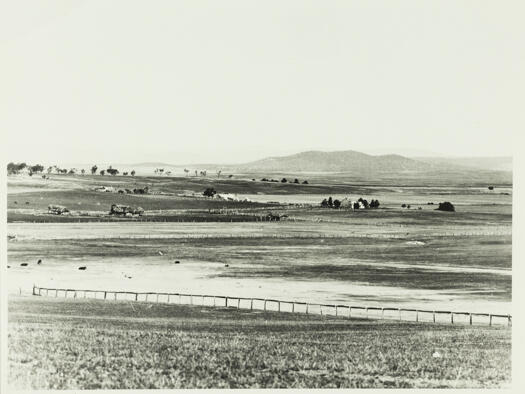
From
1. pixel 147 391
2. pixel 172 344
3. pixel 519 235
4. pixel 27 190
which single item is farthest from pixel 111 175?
pixel 519 235

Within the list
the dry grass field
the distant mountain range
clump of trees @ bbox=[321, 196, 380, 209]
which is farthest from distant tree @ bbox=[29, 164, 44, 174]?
clump of trees @ bbox=[321, 196, 380, 209]

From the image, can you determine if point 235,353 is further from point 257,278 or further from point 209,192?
point 209,192

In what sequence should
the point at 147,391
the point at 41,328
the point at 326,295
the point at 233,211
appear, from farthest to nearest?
the point at 233,211 → the point at 326,295 → the point at 41,328 → the point at 147,391

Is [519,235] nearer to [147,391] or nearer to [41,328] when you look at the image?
[147,391]

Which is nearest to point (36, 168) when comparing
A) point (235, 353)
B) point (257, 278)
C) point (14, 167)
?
point (14, 167)

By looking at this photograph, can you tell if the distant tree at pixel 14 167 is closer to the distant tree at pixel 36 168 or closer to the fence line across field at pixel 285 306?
the distant tree at pixel 36 168

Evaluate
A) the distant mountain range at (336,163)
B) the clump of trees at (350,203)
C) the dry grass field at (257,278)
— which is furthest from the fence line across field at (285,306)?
the clump of trees at (350,203)
